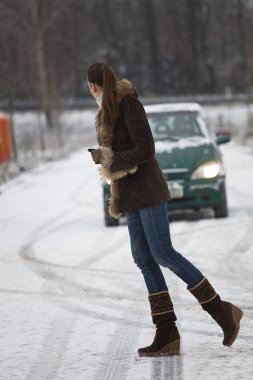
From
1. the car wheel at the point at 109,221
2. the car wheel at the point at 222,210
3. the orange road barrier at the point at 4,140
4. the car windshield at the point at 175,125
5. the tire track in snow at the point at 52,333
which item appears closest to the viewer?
the tire track in snow at the point at 52,333

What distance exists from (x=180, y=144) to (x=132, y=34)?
81979 mm

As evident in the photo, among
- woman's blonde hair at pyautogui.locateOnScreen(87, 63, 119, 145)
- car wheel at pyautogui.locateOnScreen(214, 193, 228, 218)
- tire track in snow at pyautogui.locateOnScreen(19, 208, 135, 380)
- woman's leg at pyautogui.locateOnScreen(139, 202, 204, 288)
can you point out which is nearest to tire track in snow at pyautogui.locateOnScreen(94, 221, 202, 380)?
tire track in snow at pyautogui.locateOnScreen(19, 208, 135, 380)

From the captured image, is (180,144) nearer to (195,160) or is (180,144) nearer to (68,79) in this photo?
(195,160)

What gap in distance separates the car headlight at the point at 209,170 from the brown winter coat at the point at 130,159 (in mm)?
7515

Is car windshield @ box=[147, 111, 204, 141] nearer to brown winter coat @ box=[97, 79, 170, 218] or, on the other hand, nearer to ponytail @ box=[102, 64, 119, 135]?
brown winter coat @ box=[97, 79, 170, 218]

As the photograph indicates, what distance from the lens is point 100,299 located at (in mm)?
7859

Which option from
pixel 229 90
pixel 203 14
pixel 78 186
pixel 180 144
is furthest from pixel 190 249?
pixel 203 14

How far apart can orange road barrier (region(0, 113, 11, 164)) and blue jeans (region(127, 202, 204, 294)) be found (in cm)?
2567

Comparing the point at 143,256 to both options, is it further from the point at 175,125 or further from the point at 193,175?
the point at 175,125

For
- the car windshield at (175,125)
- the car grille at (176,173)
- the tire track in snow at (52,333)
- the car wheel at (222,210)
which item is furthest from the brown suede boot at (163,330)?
the car windshield at (175,125)

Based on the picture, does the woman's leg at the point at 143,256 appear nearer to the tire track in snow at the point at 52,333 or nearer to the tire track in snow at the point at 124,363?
the tire track in snow at the point at 124,363

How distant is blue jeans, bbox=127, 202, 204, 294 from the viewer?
564 cm

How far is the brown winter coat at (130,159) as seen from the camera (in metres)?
5.56

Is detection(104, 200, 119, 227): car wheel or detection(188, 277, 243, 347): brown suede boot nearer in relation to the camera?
detection(188, 277, 243, 347): brown suede boot
